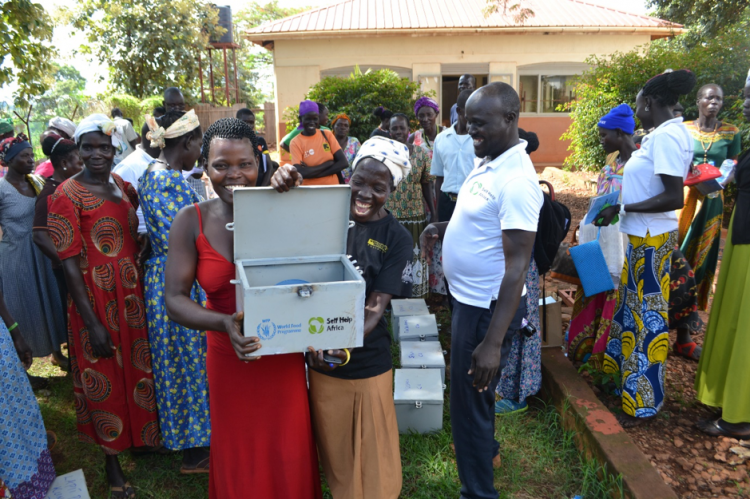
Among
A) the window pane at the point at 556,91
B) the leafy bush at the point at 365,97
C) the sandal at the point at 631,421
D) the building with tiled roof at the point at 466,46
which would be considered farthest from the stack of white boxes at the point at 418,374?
the window pane at the point at 556,91

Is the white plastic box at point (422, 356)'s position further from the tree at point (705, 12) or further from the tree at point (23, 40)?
the tree at point (705, 12)

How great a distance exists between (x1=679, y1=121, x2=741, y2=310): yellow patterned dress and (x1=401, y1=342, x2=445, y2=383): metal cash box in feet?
9.16

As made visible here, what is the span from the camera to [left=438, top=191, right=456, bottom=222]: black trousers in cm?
563

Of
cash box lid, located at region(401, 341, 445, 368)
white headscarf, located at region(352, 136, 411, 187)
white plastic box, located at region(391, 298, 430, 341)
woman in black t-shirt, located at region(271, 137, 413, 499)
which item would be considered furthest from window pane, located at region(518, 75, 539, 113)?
woman in black t-shirt, located at region(271, 137, 413, 499)

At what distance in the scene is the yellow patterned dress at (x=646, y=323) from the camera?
3398 millimetres

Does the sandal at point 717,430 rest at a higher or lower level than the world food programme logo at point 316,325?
lower

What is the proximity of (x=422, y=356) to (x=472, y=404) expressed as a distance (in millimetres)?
1562

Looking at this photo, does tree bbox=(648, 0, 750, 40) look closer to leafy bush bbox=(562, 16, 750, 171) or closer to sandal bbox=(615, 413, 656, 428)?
leafy bush bbox=(562, 16, 750, 171)

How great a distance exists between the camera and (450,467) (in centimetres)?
324

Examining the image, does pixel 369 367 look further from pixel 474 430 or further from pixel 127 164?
pixel 127 164

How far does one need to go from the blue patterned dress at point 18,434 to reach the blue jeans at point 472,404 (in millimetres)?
1986

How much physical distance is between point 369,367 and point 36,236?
289 cm

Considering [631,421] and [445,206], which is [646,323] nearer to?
[631,421]

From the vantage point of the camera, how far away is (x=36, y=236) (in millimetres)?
3865
